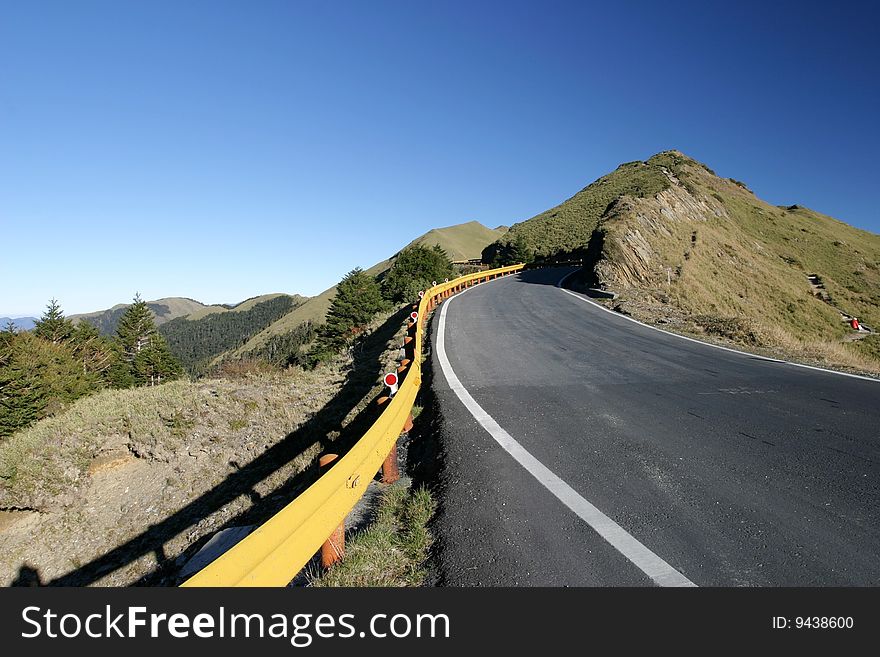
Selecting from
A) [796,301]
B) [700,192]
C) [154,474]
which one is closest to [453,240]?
[700,192]

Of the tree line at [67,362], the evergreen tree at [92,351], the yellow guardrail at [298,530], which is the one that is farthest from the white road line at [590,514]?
the evergreen tree at [92,351]

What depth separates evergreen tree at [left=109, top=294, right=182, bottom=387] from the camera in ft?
166

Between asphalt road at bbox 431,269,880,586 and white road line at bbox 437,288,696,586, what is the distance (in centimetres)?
2

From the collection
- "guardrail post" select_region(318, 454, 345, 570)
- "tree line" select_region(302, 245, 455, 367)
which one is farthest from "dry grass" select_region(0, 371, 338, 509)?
"tree line" select_region(302, 245, 455, 367)

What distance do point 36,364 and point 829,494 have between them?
4807 cm

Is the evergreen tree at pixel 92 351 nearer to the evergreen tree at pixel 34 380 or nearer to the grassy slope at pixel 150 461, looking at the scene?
the evergreen tree at pixel 34 380

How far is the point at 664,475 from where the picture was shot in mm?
3574

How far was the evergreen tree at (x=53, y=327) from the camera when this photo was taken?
4722 centimetres

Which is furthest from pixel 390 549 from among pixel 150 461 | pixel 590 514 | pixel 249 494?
pixel 150 461

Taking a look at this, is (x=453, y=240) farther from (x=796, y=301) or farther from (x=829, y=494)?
(x=829, y=494)

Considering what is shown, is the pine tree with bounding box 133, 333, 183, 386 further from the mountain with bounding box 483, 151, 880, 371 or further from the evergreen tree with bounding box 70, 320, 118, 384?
the mountain with bounding box 483, 151, 880, 371

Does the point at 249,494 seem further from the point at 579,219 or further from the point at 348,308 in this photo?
the point at 579,219

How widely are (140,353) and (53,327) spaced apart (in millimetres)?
8983
